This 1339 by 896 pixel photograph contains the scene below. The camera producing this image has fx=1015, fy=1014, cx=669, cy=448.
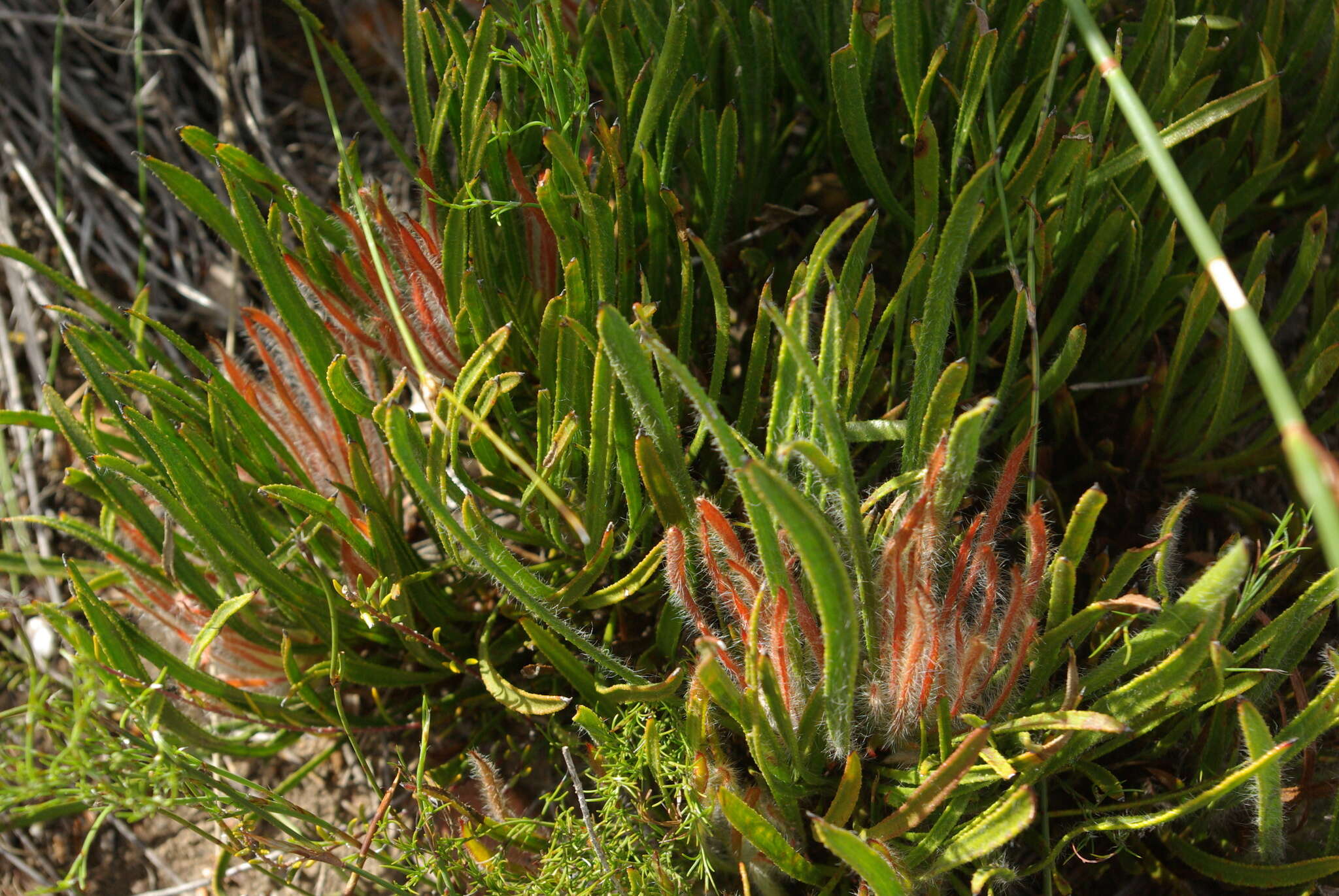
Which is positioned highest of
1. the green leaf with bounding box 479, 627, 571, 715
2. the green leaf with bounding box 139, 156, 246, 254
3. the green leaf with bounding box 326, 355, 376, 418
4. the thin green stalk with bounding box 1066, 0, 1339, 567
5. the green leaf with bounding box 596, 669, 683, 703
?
the thin green stalk with bounding box 1066, 0, 1339, 567

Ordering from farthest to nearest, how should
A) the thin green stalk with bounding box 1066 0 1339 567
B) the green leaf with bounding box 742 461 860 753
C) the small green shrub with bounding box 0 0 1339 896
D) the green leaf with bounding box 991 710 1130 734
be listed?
1. the small green shrub with bounding box 0 0 1339 896
2. the green leaf with bounding box 991 710 1130 734
3. the green leaf with bounding box 742 461 860 753
4. the thin green stalk with bounding box 1066 0 1339 567

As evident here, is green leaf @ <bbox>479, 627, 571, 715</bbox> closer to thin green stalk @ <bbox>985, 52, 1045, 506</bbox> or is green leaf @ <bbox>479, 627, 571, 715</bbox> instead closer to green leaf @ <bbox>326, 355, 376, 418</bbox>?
green leaf @ <bbox>326, 355, 376, 418</bbox>

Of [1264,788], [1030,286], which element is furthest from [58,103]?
[1264,788]

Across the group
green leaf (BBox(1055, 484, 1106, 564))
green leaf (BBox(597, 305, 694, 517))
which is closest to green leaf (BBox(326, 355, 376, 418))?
green leaf (BBox(597, 305, 694, 517))

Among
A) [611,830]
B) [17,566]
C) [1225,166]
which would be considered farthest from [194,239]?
[1225,166]

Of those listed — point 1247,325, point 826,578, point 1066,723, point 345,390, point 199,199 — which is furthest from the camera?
point 199,199

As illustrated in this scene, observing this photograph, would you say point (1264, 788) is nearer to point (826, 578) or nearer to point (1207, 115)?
point (826, 578)

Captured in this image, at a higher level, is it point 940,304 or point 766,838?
point 940,304

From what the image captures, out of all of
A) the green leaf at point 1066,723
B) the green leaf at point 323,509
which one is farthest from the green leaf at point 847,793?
the green leaf at point 323,509

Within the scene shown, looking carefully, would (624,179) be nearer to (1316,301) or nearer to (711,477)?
(711,477)
